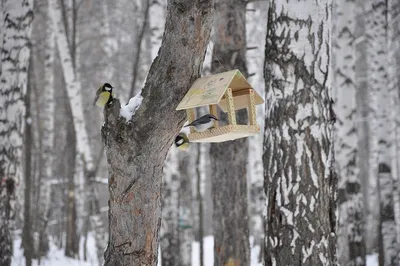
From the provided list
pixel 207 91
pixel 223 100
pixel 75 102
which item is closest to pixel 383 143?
pixel 75 102

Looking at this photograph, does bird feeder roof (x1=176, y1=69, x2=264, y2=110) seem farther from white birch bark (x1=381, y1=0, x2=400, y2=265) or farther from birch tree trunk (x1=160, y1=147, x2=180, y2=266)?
white birch bark (x1=381, y1=0, x2=400, y2=265)

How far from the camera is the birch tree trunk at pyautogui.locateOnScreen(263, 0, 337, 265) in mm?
4207

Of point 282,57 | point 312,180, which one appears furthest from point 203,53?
point 312,180

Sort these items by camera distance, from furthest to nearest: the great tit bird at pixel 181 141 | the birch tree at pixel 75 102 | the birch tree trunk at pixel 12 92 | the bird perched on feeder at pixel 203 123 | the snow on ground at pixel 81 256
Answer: the birch tree at pixel 75 102
the snow on ground at pixel 81 256
the birch tree trunk at pixel 12 92
the great tit bird at pixel 181 141
the bird perched on feeder at pixel 203 123

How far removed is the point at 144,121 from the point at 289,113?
4.80 feet

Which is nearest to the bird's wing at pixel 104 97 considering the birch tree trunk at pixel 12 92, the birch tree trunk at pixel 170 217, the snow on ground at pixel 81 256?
the birch tree trunk at pixel 12 92

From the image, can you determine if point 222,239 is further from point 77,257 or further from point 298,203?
point 77,257

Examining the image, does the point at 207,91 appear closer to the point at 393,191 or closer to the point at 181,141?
the point at 181,141

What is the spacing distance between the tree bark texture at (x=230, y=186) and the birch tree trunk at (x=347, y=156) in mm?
3395

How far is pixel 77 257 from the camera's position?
13266 mm

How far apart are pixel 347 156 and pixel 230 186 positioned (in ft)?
13.2

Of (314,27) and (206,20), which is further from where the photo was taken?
(314,27)

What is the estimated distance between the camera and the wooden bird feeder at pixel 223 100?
335 centimetres

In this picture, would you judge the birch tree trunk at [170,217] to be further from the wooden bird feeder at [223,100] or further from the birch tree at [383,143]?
the wooden bird feeder at [223,100]
